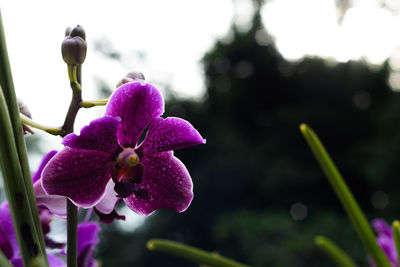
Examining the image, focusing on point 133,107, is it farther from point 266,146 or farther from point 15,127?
point 266,146

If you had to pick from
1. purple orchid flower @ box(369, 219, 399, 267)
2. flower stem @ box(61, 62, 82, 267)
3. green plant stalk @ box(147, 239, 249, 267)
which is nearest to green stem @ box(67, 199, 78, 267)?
flower stem @ box(61, 62, 82, 267)

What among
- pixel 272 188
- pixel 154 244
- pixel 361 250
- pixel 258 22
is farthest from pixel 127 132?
pixel 258 22

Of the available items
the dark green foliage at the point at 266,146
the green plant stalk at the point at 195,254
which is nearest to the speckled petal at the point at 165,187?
the green plant stalk at the point at 195,254

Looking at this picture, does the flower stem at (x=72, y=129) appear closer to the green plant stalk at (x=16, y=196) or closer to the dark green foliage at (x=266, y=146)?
the green plant stalk at (x=16, y=196)

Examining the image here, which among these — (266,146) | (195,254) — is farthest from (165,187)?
(266,146)

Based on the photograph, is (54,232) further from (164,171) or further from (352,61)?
(352,61)
